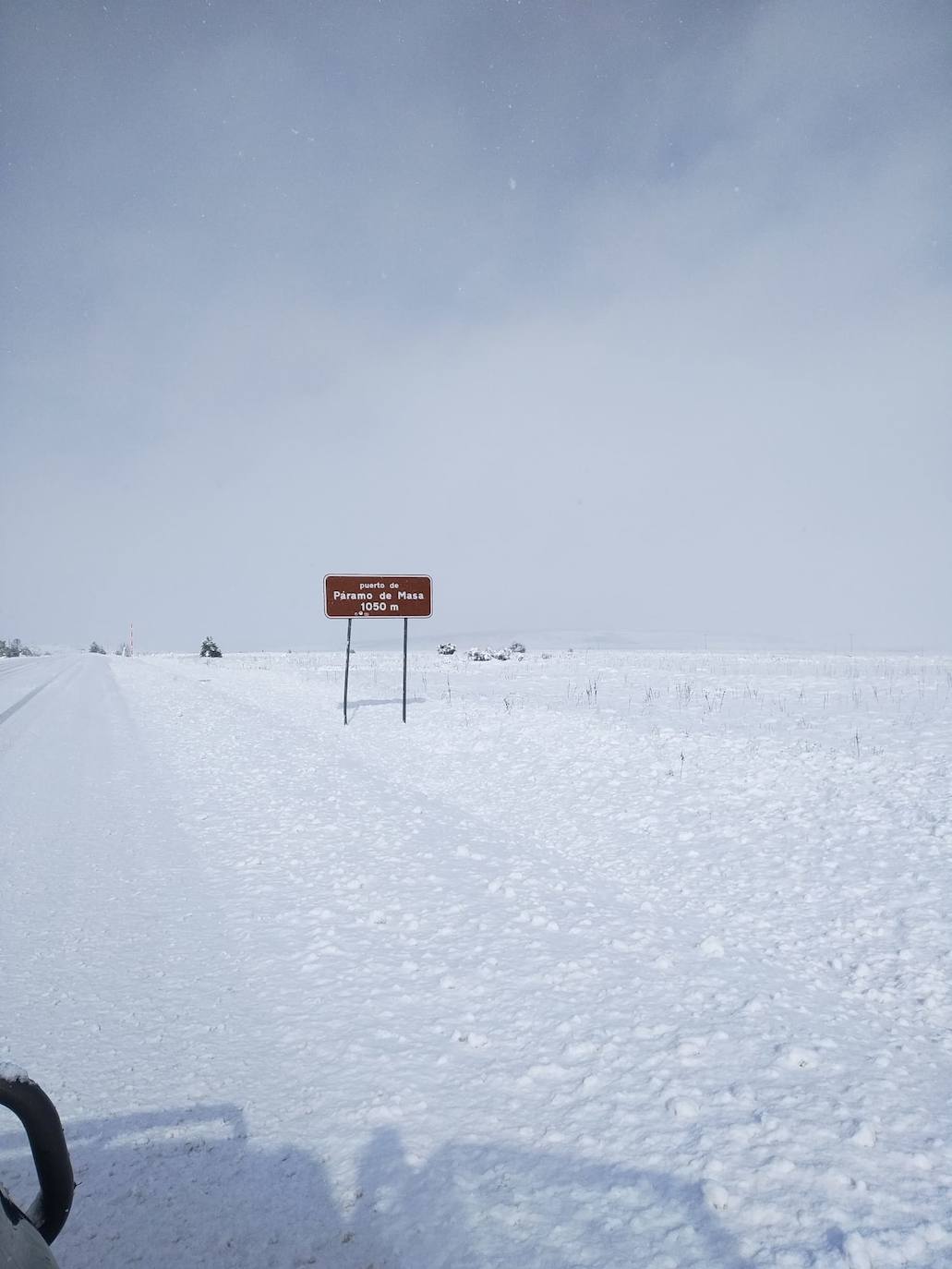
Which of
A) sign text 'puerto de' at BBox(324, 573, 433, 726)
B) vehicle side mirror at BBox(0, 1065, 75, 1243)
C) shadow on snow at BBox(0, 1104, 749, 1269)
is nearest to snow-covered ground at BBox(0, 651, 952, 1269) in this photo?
shadow on snow at BBox(0, 1104, 749, 1269)

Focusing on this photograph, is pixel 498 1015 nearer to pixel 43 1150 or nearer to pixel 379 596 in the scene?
pixel 43 1150

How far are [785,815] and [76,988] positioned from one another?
708 centimetres

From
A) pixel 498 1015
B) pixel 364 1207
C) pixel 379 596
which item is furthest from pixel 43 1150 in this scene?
pixel 379 596

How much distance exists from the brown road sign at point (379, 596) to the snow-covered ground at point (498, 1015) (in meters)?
7.78

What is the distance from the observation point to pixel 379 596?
685 inches

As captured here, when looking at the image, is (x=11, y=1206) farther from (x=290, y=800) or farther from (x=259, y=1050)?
(x=290, y=800)

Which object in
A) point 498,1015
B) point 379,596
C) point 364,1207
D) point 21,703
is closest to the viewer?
point 364,1207

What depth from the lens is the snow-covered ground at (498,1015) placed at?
274 centimetres

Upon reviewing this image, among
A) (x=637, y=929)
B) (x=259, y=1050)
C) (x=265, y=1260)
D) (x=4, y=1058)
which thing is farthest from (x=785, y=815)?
(x=4, y=1058)

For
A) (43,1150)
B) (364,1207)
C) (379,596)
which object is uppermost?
(379,596)

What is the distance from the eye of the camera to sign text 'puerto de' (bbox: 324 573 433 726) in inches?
678

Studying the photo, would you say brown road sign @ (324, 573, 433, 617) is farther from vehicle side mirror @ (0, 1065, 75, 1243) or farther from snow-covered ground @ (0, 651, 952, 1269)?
vehicle side mirror @ (0, 1065, 75, 1243)

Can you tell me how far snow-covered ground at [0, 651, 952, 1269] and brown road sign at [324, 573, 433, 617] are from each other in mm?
7782

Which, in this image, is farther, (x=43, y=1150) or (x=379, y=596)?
(x=379, y=596)
